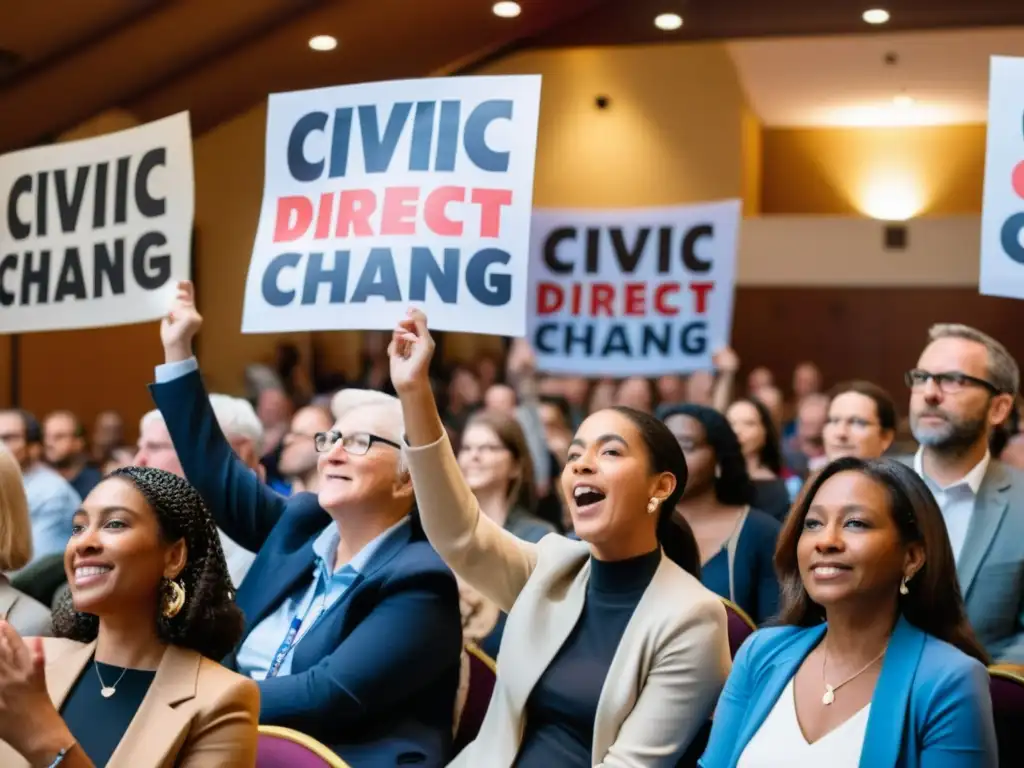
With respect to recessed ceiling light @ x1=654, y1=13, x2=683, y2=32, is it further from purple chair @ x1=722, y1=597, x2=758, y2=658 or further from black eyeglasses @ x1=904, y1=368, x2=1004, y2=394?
purple chair @ x1=722, y1=597, x2=758, y2=658

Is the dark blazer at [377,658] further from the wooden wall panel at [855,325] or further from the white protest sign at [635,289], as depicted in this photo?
the wooden wall panel at [855,325]

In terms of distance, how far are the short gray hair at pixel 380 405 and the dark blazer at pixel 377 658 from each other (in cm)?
18

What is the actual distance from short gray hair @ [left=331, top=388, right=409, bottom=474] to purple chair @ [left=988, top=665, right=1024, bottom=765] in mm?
1402

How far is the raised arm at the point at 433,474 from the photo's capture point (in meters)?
3.26

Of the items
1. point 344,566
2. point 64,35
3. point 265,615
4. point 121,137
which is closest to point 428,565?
point 344,566

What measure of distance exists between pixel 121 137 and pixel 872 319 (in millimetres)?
11041

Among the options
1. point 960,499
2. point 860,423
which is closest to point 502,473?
point 860,423

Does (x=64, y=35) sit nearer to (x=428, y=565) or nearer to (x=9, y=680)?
(x=428, y=565)

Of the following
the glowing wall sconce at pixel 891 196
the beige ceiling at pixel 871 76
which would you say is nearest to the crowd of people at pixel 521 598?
the beige ceiling at pixel 871 76

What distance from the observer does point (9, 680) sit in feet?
7.29

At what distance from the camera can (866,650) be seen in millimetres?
2736

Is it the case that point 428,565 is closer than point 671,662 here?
No

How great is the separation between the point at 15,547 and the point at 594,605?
52.4 inches

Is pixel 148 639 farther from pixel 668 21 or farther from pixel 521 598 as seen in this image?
pixel 668 21
